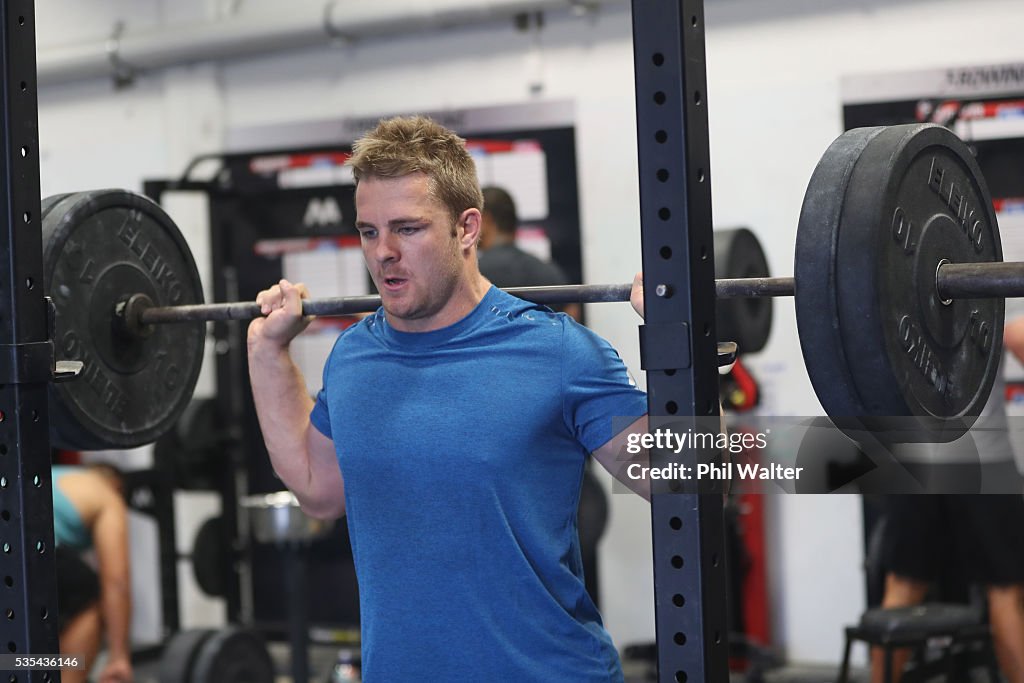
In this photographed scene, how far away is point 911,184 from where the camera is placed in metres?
1.56

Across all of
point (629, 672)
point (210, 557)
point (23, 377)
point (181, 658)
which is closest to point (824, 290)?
point (23, 377)

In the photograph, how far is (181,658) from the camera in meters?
4.22

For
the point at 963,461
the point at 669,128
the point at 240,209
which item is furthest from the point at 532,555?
the point at 240,209

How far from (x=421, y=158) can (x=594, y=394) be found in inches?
17.1

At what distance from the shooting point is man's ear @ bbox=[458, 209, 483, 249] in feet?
6.02

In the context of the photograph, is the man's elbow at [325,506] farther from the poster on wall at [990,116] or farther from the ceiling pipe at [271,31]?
the ceiling pipe at [271,31]

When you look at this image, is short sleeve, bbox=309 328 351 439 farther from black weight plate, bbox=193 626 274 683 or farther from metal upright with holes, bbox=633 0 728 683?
black weight plate, bbox=193 626 274 683

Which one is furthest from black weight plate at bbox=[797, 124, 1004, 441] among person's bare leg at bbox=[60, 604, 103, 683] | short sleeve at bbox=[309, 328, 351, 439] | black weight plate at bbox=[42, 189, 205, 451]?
person's bare leg at bbox=[60, 604, 103, 683]

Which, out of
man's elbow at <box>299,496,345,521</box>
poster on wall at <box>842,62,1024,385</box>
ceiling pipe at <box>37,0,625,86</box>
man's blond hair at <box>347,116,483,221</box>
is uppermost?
ceiling pipe at <box>37,0,625,86</box>

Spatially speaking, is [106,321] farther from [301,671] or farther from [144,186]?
[144,186]

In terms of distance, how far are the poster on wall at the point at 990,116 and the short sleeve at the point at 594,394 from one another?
2.85 metres

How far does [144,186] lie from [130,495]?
4.16 feet

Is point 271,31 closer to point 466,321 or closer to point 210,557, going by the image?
point 210,557

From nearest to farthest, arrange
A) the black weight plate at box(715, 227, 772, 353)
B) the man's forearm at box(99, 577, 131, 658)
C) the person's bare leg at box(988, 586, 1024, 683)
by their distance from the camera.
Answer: the black weight plate at box(715, 227, 772, 353) → the person's bare leg at box(988, 586, 1024, 683) → the man's forearm at box(99, 577, 131, 658)
